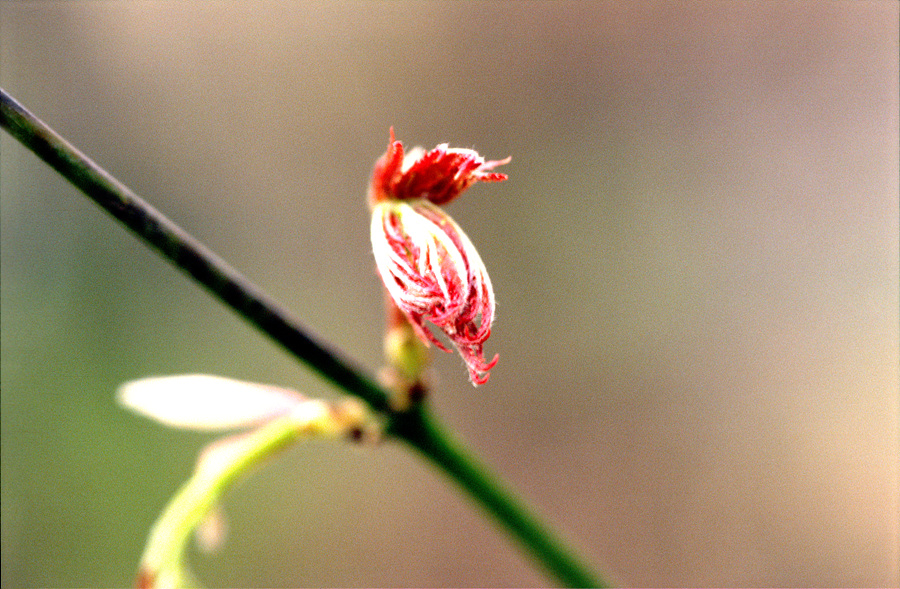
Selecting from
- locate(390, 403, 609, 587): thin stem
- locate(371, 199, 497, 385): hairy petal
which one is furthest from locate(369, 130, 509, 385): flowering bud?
locate(390, 403, 609, 587): thin stem

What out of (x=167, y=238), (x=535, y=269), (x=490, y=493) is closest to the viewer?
(x=167, y=238)

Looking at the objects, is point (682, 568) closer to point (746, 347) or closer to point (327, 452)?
point (746, 347)

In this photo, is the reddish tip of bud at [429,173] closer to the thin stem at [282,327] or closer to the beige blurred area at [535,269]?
the thin stem at [282,327]

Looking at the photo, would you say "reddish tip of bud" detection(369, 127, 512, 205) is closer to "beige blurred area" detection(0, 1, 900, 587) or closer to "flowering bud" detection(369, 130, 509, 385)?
"flowering bud" detection(369, 130, 509, 385)

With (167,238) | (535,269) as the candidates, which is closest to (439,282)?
(167,238)

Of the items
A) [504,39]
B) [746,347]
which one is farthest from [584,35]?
[746,347]

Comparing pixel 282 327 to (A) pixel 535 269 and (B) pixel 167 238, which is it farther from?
(A) pixel 535 269
